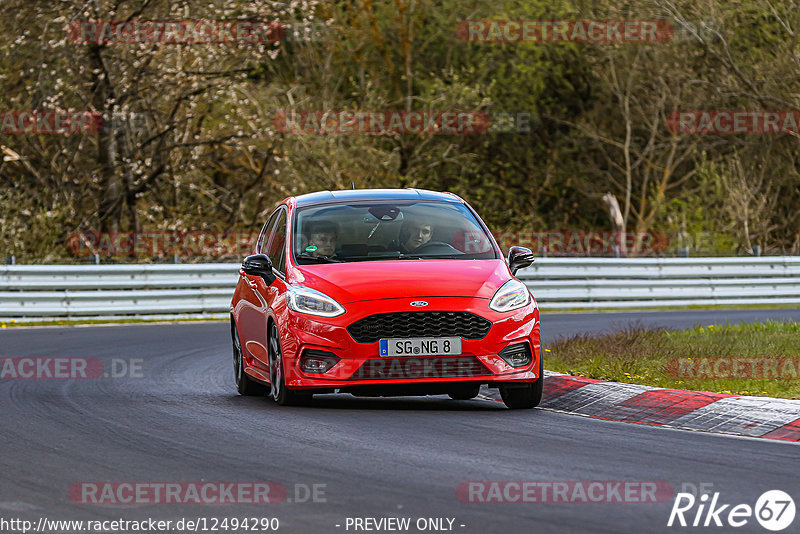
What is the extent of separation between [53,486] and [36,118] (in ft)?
74.0

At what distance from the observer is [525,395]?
1130 cm

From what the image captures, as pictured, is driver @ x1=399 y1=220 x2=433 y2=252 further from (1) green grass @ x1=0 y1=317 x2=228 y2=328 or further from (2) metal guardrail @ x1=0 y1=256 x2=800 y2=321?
(2) metal guardrail @ x1=0 y1=256 x2=800 y2=321

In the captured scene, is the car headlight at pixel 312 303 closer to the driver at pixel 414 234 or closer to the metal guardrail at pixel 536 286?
the driver at pixel 414 234

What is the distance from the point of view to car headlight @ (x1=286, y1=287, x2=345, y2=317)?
35.7ft

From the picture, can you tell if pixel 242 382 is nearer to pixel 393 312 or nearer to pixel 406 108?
pixel 393 312

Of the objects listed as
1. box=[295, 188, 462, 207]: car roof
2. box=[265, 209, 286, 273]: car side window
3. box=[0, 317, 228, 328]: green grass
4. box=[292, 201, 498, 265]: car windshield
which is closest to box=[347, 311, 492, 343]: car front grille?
box=[292, 201, 498, 265]: car windshield

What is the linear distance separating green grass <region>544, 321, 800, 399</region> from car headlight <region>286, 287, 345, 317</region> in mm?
2545

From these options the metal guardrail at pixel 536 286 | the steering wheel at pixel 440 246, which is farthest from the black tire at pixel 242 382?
the metal guardrail at pixel 536 286

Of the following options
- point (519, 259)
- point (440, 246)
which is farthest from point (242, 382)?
point (519, 259)

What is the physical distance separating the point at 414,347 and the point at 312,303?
88cm

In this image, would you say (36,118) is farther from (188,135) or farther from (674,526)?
(674,526)

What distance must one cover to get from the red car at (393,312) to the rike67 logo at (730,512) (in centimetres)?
395

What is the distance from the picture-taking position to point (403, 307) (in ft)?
35.2

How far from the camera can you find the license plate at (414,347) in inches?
421
